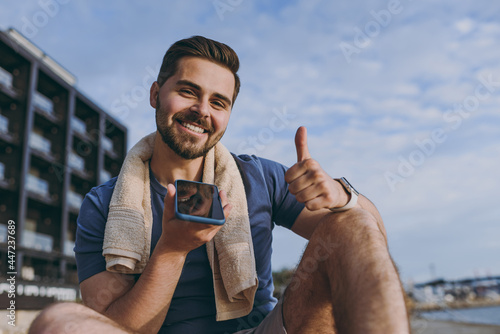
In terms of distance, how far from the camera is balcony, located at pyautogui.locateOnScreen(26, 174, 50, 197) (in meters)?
21.0

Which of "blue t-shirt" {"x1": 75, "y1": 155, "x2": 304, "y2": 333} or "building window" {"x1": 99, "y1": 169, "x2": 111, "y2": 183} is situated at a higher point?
"building window" {"x1": 99, "y1": 169, "x2": 111, "y2": 183}

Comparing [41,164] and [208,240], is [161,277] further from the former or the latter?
[41,164]

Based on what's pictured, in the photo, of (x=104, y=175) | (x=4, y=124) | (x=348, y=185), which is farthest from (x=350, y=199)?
(x=104, y=175)

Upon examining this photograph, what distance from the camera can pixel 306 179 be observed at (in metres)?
1.56

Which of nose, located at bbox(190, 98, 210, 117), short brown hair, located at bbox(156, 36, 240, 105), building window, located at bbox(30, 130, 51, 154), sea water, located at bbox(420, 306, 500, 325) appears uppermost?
building window, located at bbox(30, 130, 51, 154)

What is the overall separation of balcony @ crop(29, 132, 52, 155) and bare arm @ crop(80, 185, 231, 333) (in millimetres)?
22663

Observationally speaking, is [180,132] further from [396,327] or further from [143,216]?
[396,327]

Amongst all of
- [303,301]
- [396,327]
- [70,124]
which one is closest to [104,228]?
[303,301]

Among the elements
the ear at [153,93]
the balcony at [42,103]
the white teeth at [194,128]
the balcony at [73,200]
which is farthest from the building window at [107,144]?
the white teeth at [194,128]

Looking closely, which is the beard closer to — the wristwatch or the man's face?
the man's face

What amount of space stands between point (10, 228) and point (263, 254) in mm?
20287

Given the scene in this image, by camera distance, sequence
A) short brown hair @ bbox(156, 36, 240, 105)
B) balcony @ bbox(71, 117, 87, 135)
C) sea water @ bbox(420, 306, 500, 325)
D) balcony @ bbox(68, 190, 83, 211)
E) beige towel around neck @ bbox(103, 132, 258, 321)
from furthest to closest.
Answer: sea water @ bbox(420, 306, 500, 325) < balcony @ bbox(71, 117, 87, 135) < balcony @ bbox(68, 190, 83, 211) < short brown hair @ bbox(156, 36, 240, 105) < beige towel around neck @ bbox(103, 132, 258, 321)

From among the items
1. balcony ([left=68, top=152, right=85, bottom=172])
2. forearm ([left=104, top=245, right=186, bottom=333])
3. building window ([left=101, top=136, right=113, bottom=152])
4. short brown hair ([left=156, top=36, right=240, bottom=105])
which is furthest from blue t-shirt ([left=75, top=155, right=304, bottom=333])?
building window ([left=101, top=136, right=113, bottom=152])

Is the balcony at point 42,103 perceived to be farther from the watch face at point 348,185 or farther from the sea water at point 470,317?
the sea water at point 470,317
